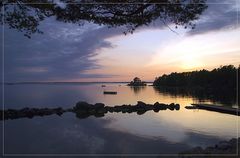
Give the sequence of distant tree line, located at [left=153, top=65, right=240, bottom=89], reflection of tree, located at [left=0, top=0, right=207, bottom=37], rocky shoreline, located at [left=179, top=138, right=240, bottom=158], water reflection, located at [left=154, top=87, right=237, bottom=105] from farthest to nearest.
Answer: distant tree line, located at [left=153, top=65, right=240, bottom=89] < water reflection, located at [left=154, top=87, right=237, bottom=105] < rocky shoreline, located at [left=179, top=138, right=240, bottom=158] < reflection of tree, located at [left=0, top=0, right=207, bottom=37]

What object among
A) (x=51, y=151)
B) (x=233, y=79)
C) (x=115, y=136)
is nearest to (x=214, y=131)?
(x=115, y=136)

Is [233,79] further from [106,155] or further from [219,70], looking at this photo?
[106,155]

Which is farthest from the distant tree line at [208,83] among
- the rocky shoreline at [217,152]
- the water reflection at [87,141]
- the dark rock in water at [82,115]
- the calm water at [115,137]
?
the rocky shoreline at [217,152]

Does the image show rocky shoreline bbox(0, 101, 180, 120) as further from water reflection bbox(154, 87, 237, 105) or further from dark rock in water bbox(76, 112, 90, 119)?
water reflection bbox(154, 87, 237, 105)

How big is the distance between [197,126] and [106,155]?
14.5 meters

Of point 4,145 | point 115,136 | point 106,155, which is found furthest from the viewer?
point 115,136

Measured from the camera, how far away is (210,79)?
128000 millimetres

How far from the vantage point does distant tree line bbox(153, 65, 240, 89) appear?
371 ft

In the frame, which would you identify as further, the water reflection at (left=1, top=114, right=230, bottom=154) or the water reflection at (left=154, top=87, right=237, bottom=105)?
the water reflection at (left=154, top=87, right=237, bottom=105)

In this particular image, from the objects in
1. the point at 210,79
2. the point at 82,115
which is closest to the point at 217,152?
the point at 82,115

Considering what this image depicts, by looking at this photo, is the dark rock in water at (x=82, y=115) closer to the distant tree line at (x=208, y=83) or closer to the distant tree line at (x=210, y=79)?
the distant tree line at (x=208, y=83)

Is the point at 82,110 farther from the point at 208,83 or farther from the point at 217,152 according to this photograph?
the point at 208,83

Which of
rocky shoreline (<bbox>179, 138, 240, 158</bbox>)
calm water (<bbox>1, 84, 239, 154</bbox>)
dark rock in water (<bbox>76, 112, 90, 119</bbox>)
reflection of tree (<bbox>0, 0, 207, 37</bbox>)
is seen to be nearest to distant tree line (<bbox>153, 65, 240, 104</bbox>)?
dark rock in water (<bbox>76, 112, 90, 119</bbox>)

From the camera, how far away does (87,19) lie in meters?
8.23
